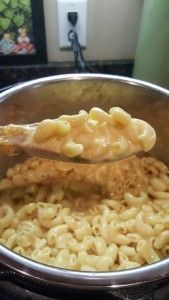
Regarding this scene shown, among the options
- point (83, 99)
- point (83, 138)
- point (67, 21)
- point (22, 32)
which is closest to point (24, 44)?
point (22, 32)

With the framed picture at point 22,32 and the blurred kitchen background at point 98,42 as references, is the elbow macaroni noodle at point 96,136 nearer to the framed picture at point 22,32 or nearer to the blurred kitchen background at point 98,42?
the blurred kitchen background at point 98,42

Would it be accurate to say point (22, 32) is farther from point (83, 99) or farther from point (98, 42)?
point (83, 99)

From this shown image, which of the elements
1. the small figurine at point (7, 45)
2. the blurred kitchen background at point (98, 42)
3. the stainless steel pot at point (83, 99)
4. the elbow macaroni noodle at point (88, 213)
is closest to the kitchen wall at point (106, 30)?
the blurred kitchen background at point (98, 42)

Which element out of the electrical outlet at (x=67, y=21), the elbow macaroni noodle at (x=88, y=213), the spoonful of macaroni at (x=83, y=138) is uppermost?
the electrical outlet at (x=67, y=21)

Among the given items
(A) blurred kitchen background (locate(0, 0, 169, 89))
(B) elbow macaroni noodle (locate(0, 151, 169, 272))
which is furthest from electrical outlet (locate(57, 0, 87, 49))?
(B) elbow macaroni noodle (locate(0, 151, 169, 272))

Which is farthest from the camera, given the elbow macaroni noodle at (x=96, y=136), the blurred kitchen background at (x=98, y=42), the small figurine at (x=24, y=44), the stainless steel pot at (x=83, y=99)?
the small figurine at (x=24, y=44)

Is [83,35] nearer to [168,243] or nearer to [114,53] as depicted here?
[114,53]
